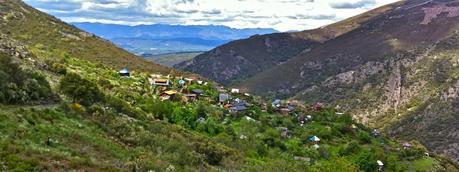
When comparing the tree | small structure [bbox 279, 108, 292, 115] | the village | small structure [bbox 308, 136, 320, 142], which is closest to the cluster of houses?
the village

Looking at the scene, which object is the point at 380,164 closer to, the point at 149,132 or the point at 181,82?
the point at 181,82

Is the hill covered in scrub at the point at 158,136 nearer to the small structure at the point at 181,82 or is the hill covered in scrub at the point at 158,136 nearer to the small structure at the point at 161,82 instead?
the small structure at the point at 181,82

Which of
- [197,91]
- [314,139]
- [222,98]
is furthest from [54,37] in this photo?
[314,139]

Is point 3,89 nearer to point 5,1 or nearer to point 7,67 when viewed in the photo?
point 7,67

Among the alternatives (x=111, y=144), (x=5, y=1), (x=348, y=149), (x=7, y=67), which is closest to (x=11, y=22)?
(x=5, y=1)

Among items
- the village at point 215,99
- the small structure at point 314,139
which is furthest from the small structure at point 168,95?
the small structure at point 314,139
